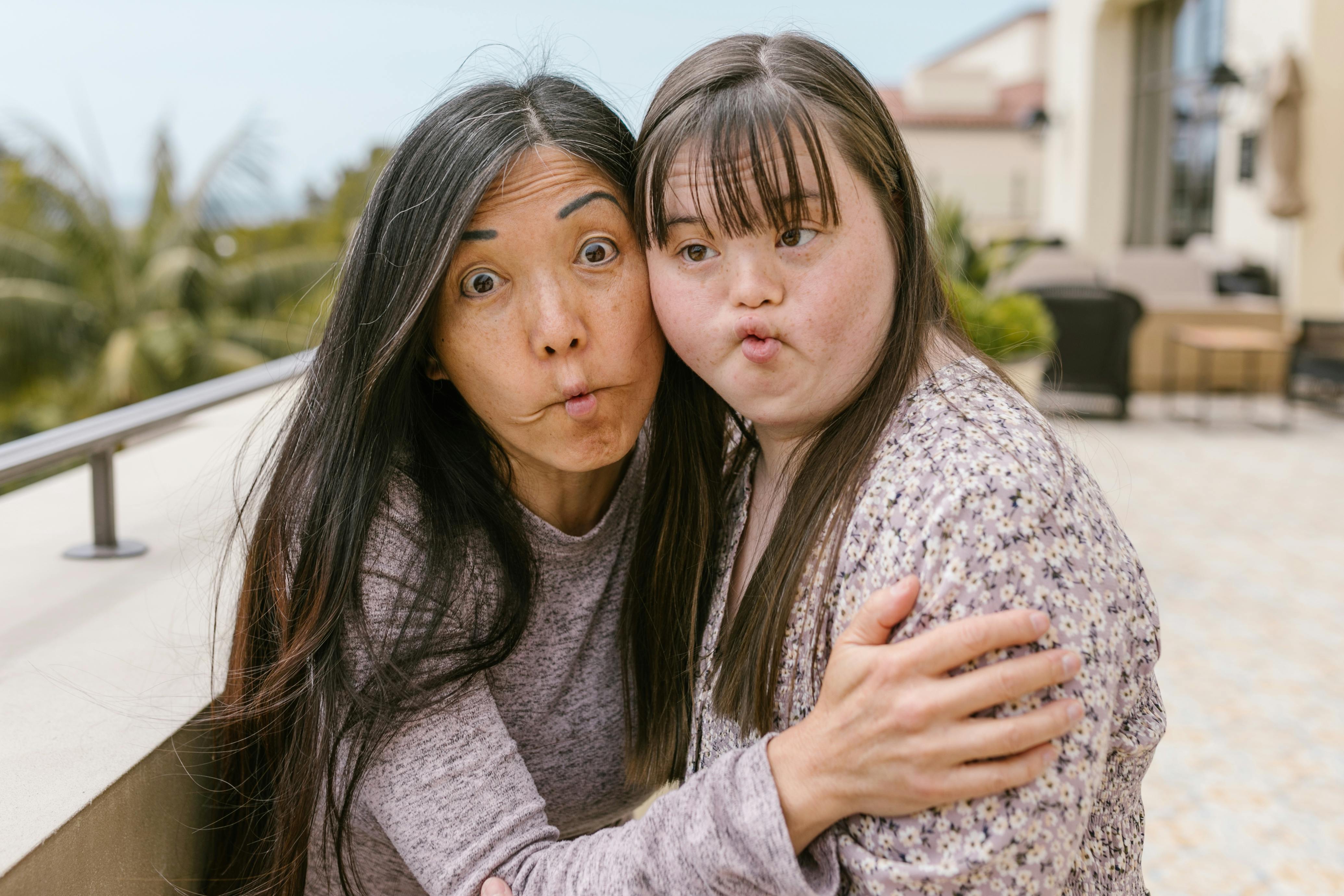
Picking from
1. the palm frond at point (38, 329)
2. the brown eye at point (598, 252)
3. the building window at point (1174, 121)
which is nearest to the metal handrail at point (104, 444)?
the brown eye at point (598, 252)

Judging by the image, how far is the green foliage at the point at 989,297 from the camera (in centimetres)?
394

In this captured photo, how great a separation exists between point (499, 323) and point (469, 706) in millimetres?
414

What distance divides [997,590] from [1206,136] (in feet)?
48.5

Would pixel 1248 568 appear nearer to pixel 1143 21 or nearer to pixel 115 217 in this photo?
pixel 1143 21

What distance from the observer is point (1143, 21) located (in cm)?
1512

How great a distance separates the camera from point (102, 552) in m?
1.74

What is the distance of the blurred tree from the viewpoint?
42.7 ft

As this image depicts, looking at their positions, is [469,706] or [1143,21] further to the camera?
[1143,21]

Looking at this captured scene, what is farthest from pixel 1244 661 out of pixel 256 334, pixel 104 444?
pixel 256 334

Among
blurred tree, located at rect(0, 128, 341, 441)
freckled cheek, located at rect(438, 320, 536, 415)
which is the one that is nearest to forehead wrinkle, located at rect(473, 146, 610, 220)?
freckled cheek, located at rect(438, 320, 536, 415)

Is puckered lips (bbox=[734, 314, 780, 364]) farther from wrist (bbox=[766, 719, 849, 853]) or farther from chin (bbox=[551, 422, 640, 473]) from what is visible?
wrist (bbox=[766, 719, 849, 853])

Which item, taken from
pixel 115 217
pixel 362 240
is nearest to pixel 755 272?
pixel 362 240

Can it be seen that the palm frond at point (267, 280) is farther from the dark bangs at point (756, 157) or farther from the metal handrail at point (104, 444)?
the dark bangs at point (756, 157)

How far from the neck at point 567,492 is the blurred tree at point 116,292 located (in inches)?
453
